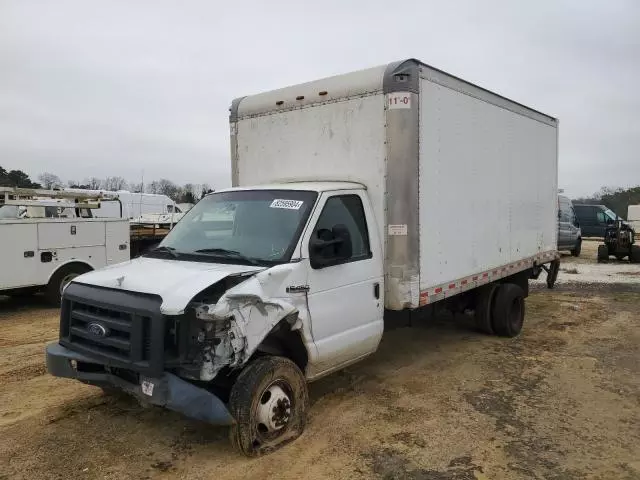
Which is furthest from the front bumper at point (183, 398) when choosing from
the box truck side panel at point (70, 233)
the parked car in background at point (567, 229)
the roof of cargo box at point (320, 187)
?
the parked car in background at point (567, 229)

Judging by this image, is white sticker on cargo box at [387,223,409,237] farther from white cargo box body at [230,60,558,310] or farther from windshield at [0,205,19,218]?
windshield at [0,205,19,218]

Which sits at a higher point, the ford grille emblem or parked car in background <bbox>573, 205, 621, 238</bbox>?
parked car in background <bbox>573, 205, 621, 238</bbox>

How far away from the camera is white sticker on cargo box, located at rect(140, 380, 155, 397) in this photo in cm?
401

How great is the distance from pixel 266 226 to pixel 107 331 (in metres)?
1.65

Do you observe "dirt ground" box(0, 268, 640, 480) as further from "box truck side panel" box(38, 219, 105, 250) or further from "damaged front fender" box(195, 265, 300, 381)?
"box truck side panel" box(38, 219, 105, 250)

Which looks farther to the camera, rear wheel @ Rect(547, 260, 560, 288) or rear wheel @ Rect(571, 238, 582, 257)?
rear wheel @ Rect(571, 238, 582, 257)

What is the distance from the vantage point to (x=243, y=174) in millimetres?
6902

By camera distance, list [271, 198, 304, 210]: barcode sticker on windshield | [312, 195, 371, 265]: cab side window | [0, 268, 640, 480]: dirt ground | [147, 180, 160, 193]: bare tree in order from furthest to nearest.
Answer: [147, 180, 160, 193]: bare tree, [271, 198, 304, 210]: barcode sticker on windshield, [312, 195, 371, 265]: cab side window, [0, 268, 640, 480]: dirt ground

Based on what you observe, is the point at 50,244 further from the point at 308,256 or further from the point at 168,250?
the point at 308,256

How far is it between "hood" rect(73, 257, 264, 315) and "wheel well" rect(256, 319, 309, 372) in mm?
587

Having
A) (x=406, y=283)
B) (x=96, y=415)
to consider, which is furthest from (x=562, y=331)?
(x=96, y=415)

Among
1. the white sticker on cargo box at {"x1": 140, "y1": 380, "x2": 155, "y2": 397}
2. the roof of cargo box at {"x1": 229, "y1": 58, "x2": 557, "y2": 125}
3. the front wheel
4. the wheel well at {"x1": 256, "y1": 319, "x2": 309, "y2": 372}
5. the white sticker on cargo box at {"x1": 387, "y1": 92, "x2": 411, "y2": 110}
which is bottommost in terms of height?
the front wheel

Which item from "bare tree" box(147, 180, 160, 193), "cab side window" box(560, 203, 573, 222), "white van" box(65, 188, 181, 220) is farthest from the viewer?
"bare tree" box(147, 180, 160, 193)

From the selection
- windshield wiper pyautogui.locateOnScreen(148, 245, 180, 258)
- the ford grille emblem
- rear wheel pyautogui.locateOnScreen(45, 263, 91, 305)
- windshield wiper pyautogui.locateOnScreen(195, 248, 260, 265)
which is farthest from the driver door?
rear wheel pyautogui.locateOnScreen(45, 263, 91, 305)
